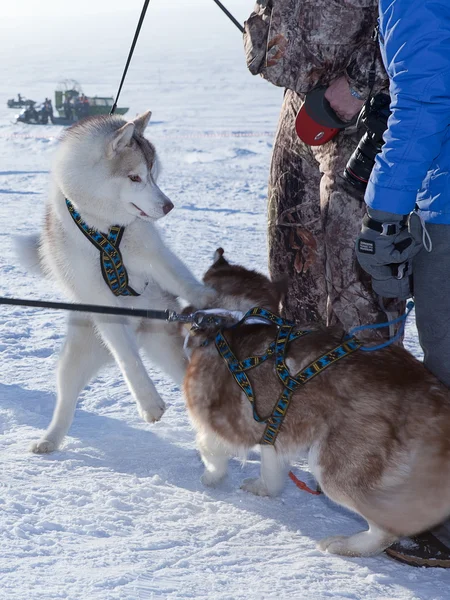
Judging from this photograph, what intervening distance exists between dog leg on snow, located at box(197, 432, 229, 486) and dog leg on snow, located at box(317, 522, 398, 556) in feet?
1.76

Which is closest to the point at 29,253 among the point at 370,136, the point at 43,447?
the point at 43,447

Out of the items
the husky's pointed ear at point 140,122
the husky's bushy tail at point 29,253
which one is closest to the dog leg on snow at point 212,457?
the husky's bushy tail at point 29,253

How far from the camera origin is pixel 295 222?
3098mm

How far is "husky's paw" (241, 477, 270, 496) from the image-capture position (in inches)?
105

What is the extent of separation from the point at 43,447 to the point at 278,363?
4.10ft

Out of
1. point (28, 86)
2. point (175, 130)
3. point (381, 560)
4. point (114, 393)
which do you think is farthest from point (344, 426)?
point (28, 86)

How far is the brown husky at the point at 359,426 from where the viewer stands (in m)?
2.08

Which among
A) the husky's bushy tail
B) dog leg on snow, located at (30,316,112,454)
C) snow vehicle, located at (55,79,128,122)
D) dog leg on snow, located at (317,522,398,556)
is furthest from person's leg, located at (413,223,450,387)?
snow vehicle, located at (55,79,128,122)

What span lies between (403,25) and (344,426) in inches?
44.1

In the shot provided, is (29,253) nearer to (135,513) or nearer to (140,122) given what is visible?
(140,122)

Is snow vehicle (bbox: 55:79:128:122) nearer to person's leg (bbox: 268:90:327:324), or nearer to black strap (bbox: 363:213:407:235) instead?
person's leg (bbox: 268:90:327:324)

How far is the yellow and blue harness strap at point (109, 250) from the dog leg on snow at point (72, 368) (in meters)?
0.25

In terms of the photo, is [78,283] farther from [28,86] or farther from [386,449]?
[28,86]

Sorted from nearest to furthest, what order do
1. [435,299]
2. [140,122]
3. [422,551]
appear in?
[435,299] < [422,551] < [140,122]
